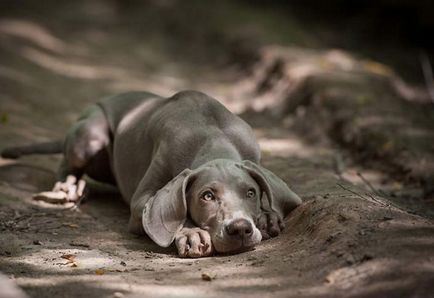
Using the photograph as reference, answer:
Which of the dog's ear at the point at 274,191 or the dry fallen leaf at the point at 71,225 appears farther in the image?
the dry fallen leaf at the point at 71,225

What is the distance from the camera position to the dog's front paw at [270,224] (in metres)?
5.09

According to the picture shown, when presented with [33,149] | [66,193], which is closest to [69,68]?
[33,149]

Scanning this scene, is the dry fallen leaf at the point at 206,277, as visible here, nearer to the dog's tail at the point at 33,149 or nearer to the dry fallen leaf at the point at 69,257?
the dry fallen leaf at the point at 69,257

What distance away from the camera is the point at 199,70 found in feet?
40.5

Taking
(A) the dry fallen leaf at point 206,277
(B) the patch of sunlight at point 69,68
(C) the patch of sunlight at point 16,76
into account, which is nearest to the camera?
(A) the dry fallen leaf at point 206,277

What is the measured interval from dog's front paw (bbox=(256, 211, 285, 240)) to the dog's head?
5 cm

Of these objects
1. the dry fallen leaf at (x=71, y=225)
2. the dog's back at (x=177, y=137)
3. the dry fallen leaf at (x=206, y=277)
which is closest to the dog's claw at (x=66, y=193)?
the dog's back at (x=177, y=137)

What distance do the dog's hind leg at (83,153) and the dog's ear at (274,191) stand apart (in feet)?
6.48

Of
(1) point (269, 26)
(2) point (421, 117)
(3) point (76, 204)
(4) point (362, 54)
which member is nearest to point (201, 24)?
(1) point (269, 26)

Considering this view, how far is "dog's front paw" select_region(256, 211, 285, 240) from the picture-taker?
509 centimetres

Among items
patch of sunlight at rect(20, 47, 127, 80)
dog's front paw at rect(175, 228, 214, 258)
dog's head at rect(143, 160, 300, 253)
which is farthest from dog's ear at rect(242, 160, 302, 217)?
patch of sunlight at rect(20, 47, 127, 80)

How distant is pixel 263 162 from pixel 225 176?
6.74ft

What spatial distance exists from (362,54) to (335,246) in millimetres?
8322

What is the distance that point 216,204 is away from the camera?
4.82m
